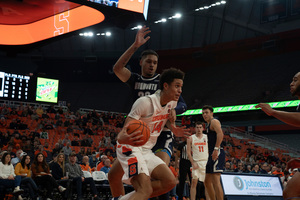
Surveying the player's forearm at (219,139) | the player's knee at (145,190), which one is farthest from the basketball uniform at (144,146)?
the player's forearm at (219,139)

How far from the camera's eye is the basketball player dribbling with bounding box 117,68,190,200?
3.87 metres

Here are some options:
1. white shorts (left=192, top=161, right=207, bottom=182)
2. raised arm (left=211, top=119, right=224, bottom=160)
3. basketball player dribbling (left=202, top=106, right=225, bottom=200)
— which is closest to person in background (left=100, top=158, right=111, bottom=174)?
white shorts (left=192, top=161, right=207, bottom=182)

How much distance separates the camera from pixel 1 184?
9.38m

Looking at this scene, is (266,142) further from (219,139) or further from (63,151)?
(219,139)

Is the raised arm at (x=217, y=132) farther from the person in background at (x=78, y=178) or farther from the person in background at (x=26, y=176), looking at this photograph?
the person in background at (x=26, y=176)

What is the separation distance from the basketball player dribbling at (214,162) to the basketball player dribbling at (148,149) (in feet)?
10.0

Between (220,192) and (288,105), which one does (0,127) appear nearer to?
(220,192)

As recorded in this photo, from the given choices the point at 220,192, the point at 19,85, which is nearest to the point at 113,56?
the point at 19,85

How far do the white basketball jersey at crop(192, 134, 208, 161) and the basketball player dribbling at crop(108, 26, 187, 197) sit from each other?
4914 millimetres

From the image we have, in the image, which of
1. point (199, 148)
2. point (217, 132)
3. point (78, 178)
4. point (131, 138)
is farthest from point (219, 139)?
point (78, 178)

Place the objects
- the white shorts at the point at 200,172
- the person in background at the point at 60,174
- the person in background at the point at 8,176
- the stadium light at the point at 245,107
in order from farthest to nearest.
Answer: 1. the stadium light at the point at 245,107
2. the person in background at the point at 60,174
3. the white shorts at the point at 200,172
4. the person in background at the point at 8,176

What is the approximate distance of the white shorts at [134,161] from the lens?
3922 millimetres

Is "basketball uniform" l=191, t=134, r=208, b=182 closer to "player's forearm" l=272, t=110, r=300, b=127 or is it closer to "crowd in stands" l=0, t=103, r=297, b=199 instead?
"crowd in stands" l=0, t=103, r=297, b=199

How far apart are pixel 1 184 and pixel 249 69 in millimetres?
27392
